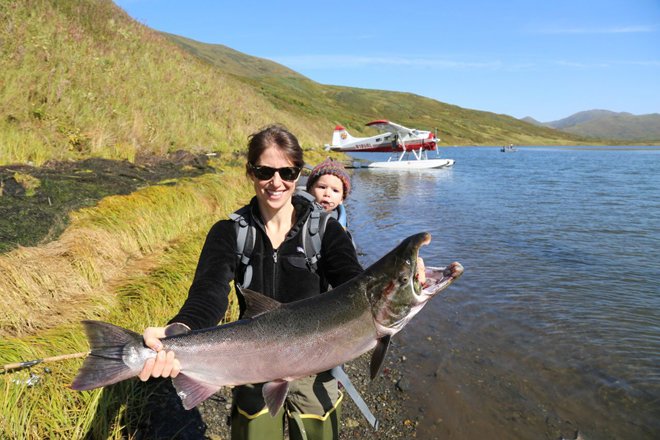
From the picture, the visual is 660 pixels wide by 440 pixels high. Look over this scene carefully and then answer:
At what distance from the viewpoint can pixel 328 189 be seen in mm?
5871

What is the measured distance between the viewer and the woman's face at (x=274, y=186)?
2697 mm

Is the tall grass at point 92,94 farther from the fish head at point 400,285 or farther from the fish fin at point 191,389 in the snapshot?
the fish head at point 400,285

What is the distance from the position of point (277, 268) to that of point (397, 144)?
39.5m

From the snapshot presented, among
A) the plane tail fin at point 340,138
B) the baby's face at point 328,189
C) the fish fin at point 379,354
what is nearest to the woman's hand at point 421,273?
the fish fin at point 379,354

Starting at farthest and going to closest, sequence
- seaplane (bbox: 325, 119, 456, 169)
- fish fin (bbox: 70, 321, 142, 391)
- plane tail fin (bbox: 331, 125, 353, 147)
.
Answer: plane tail fin (bbox: 331, 125, 353, 147) < seaplane (bbox: 325, 119, 456, 169) < fish fin (bbox: 70, 321, 142, 391)

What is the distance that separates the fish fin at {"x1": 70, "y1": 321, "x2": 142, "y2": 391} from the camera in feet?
6.30

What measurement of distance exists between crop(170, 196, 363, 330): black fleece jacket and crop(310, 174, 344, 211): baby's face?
10.3ft

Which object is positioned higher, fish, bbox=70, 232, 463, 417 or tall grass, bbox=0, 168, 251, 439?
fish, bbox=70, 232, 463, 417

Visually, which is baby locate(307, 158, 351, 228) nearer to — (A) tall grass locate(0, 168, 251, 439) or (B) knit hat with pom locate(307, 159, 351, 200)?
(B) knit hat with pom locate(307, 159, 351, 200)

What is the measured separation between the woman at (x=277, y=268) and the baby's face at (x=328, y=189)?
2999 mm

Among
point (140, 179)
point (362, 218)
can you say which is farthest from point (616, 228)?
point (140, 179)

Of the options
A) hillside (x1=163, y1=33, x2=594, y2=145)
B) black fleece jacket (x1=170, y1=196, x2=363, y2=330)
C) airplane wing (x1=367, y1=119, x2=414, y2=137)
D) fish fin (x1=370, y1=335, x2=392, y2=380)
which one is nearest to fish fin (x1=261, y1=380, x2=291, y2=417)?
fish fin (x1=370, y1=335, x2=392, y2=380)

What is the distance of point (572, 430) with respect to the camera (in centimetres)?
414

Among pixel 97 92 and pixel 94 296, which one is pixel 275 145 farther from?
pixel 97 92
